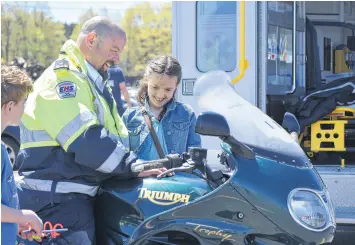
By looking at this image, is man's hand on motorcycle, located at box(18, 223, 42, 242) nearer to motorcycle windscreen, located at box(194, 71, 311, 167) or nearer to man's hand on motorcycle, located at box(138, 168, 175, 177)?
man's hand on motorcycle, located at box(138, 168, 175, 177)

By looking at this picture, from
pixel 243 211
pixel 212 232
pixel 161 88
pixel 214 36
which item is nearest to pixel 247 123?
pixel 243 211

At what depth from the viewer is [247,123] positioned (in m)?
2.72

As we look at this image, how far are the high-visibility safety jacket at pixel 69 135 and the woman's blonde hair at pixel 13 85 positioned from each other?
0.25m

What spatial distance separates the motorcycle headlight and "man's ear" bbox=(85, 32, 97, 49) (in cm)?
117

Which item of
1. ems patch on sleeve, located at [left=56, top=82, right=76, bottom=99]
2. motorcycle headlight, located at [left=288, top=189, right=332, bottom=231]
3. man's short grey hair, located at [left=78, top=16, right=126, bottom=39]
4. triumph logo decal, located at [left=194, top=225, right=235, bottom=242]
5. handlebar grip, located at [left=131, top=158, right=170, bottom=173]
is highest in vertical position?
man's short grey hair, located at [left=78, top=16, right=126, bottom=39]

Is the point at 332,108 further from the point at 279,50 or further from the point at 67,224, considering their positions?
the point at 67,224

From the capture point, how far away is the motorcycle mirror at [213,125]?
98.8 inches

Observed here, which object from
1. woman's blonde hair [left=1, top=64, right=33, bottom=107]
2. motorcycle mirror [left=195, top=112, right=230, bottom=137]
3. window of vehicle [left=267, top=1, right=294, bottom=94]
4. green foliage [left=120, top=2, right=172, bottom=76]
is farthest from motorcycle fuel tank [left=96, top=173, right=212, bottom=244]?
green foliage [left=120, top=2, right=172, bottom=76]

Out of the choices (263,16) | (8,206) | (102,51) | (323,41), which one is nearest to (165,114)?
(102,51)

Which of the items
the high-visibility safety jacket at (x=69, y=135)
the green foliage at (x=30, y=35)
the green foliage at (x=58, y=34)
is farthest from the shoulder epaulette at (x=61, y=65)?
the green foliage at (x=30, y=35)

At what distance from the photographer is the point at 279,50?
6.10 metres

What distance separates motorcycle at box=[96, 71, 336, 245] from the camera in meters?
2.52

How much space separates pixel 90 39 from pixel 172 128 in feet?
2.47

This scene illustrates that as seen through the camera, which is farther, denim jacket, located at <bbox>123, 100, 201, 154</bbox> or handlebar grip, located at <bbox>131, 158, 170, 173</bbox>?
denim jacket, located at <bbox>123, 100, 201, 154</bbox>
